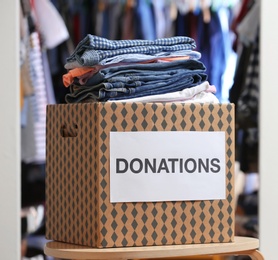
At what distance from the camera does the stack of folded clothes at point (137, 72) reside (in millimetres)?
1646

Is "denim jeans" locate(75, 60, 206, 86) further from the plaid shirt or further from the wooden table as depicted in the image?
the wooden table

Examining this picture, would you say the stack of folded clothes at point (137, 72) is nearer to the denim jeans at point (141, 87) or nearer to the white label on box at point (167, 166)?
the denim jeans at point (141, 87)

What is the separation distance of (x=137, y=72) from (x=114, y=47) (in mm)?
82

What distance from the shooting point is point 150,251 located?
154 cm

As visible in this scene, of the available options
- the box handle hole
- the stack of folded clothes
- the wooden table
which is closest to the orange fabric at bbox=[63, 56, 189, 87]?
the stack of folded clothes

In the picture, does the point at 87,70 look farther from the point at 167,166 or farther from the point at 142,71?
the point at 167,166

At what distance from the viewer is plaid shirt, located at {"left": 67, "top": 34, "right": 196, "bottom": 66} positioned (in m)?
1.67

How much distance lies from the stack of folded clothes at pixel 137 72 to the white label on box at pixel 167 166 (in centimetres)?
10

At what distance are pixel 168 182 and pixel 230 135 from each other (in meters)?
0.19

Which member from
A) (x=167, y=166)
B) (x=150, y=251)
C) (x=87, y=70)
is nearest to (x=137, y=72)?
(x=87, y=70)

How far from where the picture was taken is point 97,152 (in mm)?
1571

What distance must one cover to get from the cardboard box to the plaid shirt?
121 mm
